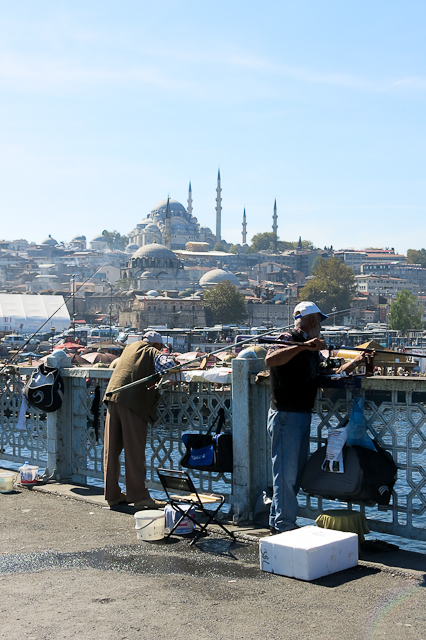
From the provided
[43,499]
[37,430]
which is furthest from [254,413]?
[37,430]

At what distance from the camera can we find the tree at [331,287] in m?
87.2

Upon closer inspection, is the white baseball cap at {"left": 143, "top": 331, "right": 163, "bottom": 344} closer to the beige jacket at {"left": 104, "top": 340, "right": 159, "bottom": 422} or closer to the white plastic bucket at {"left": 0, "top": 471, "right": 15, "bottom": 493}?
the beige jacket at {"left": 104, "top": 340, "right": 159, "bottom": 422}

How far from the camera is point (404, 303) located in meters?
71.3

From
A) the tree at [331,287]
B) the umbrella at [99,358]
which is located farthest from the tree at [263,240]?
the umbrella at [99,358]

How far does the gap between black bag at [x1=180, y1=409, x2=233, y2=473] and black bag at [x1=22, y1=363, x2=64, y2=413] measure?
131cm

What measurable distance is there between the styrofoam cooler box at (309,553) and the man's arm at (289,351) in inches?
28.0

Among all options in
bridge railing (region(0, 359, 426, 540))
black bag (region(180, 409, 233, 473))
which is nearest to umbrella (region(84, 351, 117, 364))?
bridge railing (region(0, 359, 426, 540))

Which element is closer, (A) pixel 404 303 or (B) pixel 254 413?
(B) pixel 254 413

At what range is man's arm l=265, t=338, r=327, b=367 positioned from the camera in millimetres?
3158

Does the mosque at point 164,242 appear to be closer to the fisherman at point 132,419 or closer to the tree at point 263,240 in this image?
the tree at point 263,240

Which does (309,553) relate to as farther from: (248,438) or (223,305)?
(223,305)

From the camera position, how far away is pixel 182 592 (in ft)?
9.26

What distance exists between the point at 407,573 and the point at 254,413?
1.13 meters

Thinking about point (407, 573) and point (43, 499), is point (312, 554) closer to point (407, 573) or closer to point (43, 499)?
point (407, 573)
